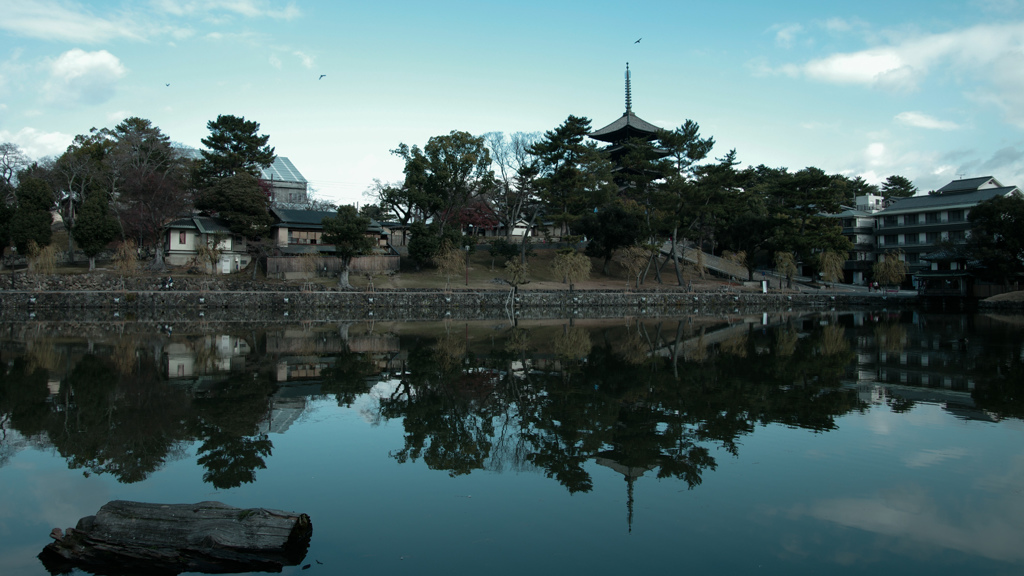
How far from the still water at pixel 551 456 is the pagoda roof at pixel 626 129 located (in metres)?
41.9

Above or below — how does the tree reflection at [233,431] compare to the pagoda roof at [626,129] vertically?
below

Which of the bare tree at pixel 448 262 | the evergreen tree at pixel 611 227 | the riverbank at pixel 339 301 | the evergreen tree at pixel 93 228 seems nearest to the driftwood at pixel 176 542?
the riverbank at pixel 339 301

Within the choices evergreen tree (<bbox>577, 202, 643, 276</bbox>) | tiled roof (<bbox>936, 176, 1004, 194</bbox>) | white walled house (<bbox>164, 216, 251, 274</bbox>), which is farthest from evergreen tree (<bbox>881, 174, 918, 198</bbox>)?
white walled house (<bbox>164, 216, 251, 274</bbox>)

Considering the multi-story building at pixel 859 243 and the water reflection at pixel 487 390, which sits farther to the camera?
the multi-story building at pixel 859 243

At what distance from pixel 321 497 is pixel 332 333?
1833cm

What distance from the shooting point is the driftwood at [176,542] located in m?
5.50

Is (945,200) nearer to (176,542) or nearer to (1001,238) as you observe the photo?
(1001,238)

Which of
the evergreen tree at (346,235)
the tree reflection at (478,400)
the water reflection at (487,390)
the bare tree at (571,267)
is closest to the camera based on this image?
the tree reflection at (478,400)

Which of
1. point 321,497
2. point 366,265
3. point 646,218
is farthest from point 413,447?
point 646,218

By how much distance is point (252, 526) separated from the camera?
5648 millimetres

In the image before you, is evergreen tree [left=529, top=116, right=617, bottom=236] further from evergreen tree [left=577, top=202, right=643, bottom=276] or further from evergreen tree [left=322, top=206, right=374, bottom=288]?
evergreen tree [left=322, top=206, right=374, bottom=288]

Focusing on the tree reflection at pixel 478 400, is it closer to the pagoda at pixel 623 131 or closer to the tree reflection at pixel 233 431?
the tree reflection at pixel 233 431

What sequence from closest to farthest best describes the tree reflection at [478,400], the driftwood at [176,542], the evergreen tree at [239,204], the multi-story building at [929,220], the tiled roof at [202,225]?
the driftwood at [176,542] → the tree reflection at [478,400] → the tiled roof at [202,225] → the evergreen tree at [239,204] → the multi-story building at [929,220]

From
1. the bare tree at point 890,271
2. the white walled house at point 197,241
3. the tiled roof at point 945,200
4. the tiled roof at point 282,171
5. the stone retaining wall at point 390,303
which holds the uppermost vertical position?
the tiled roof at point 282,171
